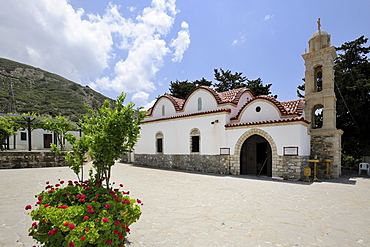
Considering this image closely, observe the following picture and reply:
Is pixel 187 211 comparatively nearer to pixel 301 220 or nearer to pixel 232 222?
pixel 232 222

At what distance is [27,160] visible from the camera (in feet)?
46.6

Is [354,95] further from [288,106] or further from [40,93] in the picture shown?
[40,93]

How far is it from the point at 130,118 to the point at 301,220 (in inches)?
170

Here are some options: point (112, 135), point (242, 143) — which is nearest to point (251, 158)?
point (242, 143)

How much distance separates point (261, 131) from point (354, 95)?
34.1 ft

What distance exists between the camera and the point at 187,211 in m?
5.12

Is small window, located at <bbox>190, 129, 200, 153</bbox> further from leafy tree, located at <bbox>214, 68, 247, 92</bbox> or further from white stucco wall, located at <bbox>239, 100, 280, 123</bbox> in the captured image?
leafy tree, located at <bbox>214, 68, 247, 92</bbox>

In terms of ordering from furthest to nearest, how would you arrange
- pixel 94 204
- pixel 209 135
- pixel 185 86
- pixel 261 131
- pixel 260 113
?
pixel 185 86 → pixel 209 135 → pixel 260 113 → pixel 261 131 → pixel 94 204

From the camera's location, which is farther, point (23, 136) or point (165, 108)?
point (23, 136)

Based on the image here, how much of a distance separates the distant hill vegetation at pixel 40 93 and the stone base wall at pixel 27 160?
96.8ft

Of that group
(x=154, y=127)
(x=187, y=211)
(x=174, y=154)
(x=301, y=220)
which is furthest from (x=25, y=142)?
(x=301, y=220)

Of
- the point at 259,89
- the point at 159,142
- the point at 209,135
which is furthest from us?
the point at 259,89

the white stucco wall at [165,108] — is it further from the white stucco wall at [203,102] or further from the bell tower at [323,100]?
the bell tower at [323,100]

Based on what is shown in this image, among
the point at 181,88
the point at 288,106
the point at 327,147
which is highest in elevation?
the point at 181,88
